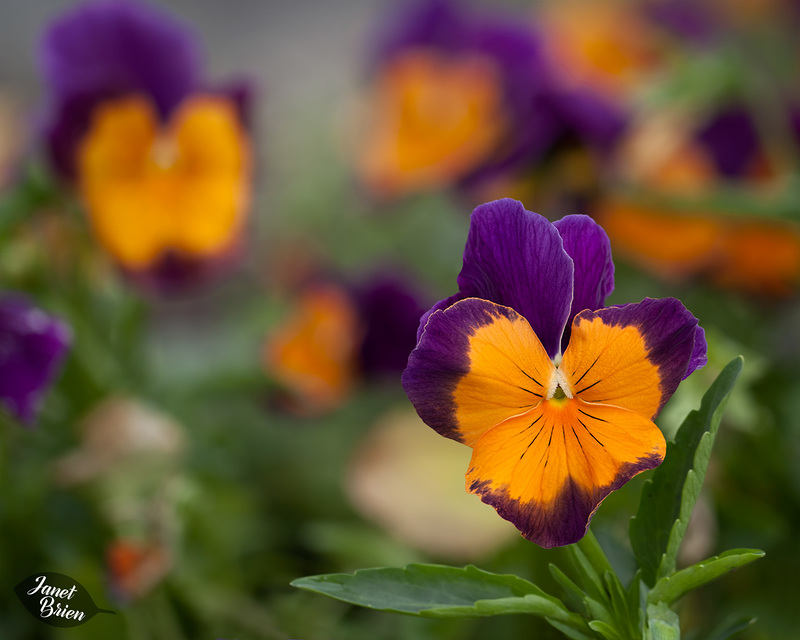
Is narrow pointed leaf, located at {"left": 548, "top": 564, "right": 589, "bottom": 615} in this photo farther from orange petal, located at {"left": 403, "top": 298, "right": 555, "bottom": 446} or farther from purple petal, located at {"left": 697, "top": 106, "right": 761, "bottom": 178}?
purple petal, located at {"left": 697, "top": 106, "right": 761, "bottom": 178}

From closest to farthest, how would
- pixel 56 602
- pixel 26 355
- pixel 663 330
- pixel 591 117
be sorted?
pixel 663 330, pixel 56 602, pixel 26 355, pixel 591 117

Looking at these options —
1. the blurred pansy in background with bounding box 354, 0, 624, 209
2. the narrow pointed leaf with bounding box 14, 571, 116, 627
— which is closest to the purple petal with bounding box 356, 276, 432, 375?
the blurred pansy in background with bounding box 354, 0, 624, 209

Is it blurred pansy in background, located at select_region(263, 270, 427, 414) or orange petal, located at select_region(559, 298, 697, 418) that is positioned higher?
orange petal, located at select_region(559, 298, 697, 418)

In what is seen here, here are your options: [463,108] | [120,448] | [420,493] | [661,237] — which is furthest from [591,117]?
[120,448]

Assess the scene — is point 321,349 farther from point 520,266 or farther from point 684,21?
point 684,21

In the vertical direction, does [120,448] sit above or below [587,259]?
below

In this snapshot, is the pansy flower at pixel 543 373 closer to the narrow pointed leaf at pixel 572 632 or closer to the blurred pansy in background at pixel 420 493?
the narrow pointed leaf at pixel 572 632
